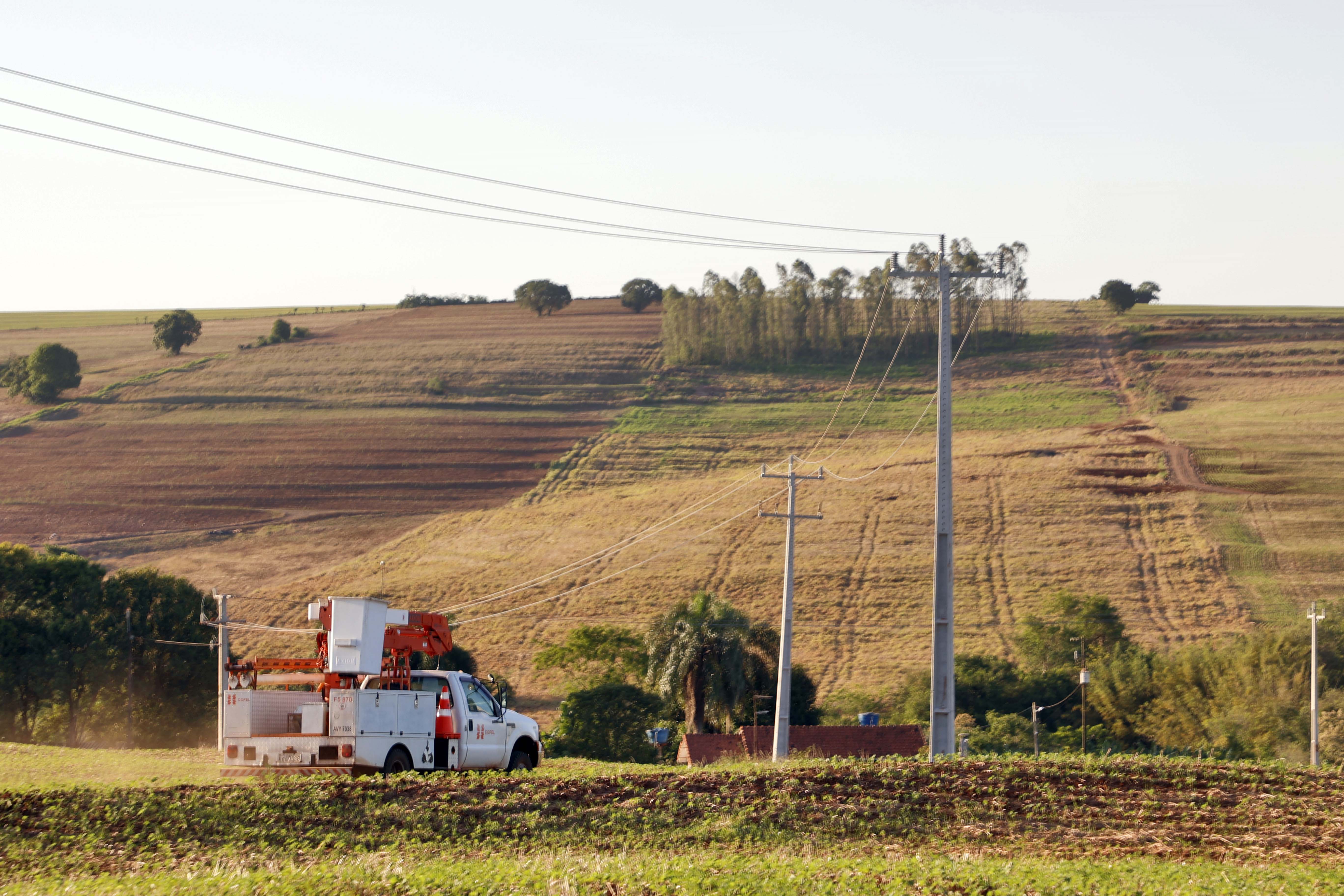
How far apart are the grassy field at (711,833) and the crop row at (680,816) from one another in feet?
0.14

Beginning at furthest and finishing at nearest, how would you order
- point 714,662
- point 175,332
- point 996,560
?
point 175,332
point 996,560
point 714,662

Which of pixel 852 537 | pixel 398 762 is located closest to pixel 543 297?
pixel 852 537

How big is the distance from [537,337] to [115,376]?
1867 inches

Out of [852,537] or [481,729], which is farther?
[852,537]

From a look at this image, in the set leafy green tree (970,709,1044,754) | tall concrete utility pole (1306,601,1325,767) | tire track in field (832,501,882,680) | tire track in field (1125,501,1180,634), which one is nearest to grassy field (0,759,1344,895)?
tall concrete utility pole (1306,601,1325,767)

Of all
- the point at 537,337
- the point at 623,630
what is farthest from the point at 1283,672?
the point at 537,337

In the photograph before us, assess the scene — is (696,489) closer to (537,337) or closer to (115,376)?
(537,337)

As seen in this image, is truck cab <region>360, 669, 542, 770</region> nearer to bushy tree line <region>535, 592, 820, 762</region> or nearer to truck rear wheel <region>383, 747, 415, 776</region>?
truck rear wheel <region>383, 747, 415, 776</region>

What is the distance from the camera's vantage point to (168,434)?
112938 mm

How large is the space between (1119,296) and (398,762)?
151 meters

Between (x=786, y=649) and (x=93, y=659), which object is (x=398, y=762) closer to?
(x=786, y=649)

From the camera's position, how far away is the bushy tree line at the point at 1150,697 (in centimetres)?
5394

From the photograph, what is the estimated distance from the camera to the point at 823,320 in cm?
14212

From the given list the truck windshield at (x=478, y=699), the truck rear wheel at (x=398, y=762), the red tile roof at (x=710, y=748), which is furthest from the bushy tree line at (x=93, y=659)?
the truck rear wheel at (x=398, y=762)
